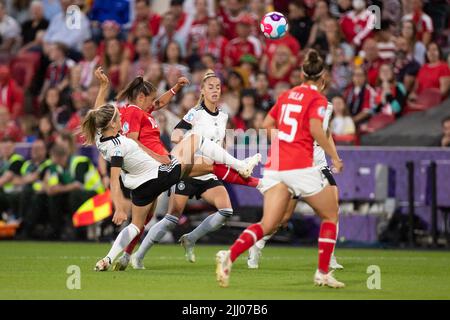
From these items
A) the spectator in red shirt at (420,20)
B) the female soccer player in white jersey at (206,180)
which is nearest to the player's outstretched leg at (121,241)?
the female soccer player in white jersey at (206,180)

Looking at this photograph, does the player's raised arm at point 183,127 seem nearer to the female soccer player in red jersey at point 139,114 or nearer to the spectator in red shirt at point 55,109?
the female soccer player in red jersey at point 139,114

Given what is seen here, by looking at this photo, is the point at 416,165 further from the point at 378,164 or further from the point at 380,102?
the point at 380,102

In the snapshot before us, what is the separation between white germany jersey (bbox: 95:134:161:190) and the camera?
41.3 feet

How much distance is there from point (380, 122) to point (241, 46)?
11.7 ft

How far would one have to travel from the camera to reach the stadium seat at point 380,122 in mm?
20250

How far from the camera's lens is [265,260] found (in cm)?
1542

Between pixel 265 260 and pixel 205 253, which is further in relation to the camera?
pixel 205 253

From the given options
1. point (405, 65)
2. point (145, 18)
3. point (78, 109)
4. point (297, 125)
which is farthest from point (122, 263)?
point (145, 18)

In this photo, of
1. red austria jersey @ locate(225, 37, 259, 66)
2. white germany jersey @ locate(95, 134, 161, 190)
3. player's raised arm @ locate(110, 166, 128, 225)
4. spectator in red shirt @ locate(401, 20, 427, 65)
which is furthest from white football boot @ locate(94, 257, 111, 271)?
red austria jersey @ locate(225, 37, 259, 66)

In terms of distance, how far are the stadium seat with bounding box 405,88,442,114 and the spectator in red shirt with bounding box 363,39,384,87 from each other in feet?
2.87

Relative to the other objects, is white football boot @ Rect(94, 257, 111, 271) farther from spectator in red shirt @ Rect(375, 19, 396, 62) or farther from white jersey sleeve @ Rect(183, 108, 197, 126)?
spectator in red shirt @ Rect(375, 19, 396, 62)
